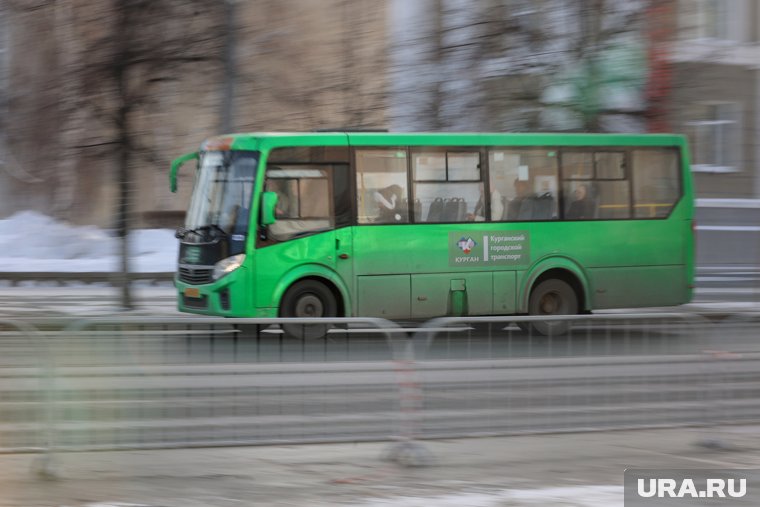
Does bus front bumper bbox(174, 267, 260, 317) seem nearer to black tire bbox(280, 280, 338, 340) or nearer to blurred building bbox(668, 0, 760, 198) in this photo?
black tire bbox(280, 280, 338, 340)

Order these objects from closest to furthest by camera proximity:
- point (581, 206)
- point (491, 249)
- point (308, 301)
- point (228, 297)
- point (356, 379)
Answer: point (356, 379) < point (228, 297) < point (308, 301) < point (491, 249) < point (581, 206)

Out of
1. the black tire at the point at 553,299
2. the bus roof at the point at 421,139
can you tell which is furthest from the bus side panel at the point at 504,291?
the bus roof at the point at 421,139

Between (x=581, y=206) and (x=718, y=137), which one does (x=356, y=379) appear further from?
(x=718, y=137)

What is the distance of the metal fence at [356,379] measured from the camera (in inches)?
255

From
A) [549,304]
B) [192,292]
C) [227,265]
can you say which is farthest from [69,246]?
[549,304]

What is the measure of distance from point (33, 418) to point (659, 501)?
374cm

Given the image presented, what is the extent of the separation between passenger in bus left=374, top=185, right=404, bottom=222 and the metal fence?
24.6 ft

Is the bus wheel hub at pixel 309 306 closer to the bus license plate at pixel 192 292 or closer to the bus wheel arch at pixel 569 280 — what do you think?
the bus license plate at pixel 192 292

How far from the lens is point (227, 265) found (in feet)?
45.8

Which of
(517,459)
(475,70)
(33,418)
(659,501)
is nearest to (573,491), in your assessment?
(659,501)

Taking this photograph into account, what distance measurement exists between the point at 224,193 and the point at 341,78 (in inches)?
471

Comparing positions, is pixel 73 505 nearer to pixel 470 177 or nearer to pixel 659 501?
pixel 659 501

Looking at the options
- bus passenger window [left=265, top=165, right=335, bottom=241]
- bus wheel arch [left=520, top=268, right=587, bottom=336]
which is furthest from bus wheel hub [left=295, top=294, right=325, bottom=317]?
bus wheel arch [left=520, top=268, right=587, bottom=336]

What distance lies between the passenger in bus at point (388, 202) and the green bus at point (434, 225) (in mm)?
16
